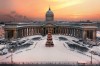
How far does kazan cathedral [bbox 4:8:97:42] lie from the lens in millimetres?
84875

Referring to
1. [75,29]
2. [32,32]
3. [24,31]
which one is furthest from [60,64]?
[32,32]

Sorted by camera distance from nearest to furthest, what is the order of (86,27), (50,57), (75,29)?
(50,57)
(86,27)
(75,29)

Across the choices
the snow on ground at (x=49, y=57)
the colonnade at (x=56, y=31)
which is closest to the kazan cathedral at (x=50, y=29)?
the colonnade at (x=56, y=31)

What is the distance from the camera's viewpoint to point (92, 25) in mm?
85438

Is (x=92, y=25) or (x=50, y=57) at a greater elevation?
(x=92, y=25)

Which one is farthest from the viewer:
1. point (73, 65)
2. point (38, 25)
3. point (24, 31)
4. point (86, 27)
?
point (38, 25)

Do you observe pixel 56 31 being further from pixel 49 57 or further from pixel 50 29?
pixel 49 57

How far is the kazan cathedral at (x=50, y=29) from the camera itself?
278ft

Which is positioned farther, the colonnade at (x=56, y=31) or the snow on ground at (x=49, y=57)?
the colonnade at (x=56, y=31)

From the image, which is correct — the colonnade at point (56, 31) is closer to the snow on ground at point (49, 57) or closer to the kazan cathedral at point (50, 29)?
the kazan cathedral at point (50, 29)

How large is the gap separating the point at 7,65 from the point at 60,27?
75.2 meters

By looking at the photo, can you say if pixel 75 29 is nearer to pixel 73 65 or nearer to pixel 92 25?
pixel 92 25

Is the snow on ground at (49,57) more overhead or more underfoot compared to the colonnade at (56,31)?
more underfoot

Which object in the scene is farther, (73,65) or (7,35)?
(7,35)
